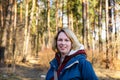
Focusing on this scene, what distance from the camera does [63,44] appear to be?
3078mm

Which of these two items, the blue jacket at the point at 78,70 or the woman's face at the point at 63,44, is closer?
the blue jacket at the point at 78,70

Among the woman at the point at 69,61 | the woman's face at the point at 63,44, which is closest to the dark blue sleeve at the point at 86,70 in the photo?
the woman at the point at 69,61

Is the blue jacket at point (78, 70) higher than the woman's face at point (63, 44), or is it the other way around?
the woman's face at point (63, 44)

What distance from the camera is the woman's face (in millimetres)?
3062

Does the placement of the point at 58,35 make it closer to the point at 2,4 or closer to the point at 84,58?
the point at 84,58

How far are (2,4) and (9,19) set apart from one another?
9355 millimetres

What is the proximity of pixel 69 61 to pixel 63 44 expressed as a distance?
0.20 metres

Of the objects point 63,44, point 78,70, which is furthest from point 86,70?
point 63,44

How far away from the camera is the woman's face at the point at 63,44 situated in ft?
10.0

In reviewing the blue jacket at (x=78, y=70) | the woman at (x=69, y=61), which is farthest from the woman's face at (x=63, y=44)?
the blue jacket at (x=78, y=70)

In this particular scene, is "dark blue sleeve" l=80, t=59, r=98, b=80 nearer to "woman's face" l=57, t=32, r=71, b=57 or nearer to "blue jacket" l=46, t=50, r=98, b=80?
"blue jacket" l=46, t=50, r=98, b=80

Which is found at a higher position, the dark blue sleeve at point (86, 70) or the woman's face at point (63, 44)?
the woman's face at point (63, 44)

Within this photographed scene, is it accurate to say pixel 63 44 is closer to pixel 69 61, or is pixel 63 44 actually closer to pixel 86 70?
pixel 69 61

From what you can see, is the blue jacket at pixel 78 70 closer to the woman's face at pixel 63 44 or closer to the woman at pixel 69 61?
the woman at pixel 69 61
